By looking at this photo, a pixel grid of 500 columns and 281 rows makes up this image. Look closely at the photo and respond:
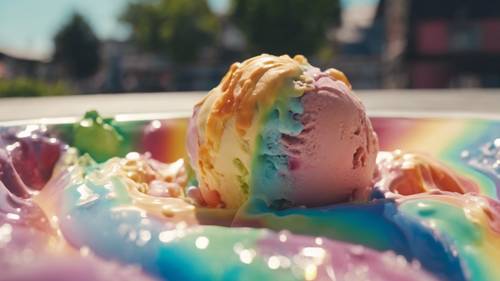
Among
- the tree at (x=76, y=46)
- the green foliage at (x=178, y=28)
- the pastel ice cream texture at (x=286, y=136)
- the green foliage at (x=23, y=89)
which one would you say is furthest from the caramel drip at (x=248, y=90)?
the tree at (x=76, y=46)

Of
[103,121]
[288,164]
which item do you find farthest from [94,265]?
[103,121]

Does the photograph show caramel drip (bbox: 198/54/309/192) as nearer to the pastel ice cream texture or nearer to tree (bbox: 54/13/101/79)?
the pastel ice cream texture

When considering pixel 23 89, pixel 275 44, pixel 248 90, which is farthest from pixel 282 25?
pixel 248 90

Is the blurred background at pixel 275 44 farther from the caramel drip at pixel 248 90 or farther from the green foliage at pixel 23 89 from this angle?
the caramel drip at pixel 248 90

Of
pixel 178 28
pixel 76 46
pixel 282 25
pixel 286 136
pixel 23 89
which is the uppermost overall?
pixel 286 136

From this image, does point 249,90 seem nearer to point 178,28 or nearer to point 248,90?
point 248,90

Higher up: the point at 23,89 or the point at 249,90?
the point at 249,90

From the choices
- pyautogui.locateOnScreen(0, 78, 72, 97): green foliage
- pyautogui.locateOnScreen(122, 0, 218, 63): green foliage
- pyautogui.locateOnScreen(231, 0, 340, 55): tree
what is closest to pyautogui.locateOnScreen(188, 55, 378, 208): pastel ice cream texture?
pyautogui.locateOnScreen(0, 78, 72, 97): green foliage
